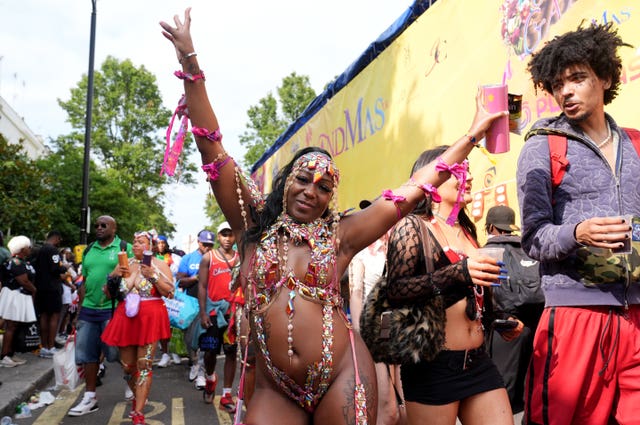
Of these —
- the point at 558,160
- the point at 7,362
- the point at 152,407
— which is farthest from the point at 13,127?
the point at 558,160

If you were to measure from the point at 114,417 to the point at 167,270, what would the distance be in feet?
5.56

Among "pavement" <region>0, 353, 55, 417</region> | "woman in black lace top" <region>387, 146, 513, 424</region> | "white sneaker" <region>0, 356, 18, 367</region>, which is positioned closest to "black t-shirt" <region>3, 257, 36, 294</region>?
"white sneaker" <region>0, 356, 18, 367</region>

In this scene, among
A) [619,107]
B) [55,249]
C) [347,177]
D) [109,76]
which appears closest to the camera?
[619,107]

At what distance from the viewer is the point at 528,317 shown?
3959 mm

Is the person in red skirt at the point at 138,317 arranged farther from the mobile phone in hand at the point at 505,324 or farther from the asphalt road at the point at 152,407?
the mobile phone in hand at the point at 505,324

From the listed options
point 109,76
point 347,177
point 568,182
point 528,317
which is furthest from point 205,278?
point 109,76

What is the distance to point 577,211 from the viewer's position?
2.52m

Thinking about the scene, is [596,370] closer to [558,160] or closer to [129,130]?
[558,160]

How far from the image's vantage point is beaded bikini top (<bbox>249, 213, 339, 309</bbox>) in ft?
8.68

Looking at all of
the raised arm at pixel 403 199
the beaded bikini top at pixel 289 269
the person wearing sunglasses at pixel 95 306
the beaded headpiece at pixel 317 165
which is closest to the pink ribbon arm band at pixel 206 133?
the beaded headpiece at pixel 317 165

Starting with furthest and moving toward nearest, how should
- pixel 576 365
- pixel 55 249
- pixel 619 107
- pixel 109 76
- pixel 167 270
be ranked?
1. pixel 109 76
2. pixel 55 249
3. pixel 167 270
4. pixel 619 107
5. pixel 576 365

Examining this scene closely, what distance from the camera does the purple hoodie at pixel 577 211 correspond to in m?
2.38

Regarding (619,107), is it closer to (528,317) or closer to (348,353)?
(528,317)

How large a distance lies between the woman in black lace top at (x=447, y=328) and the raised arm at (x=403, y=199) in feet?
0.31
